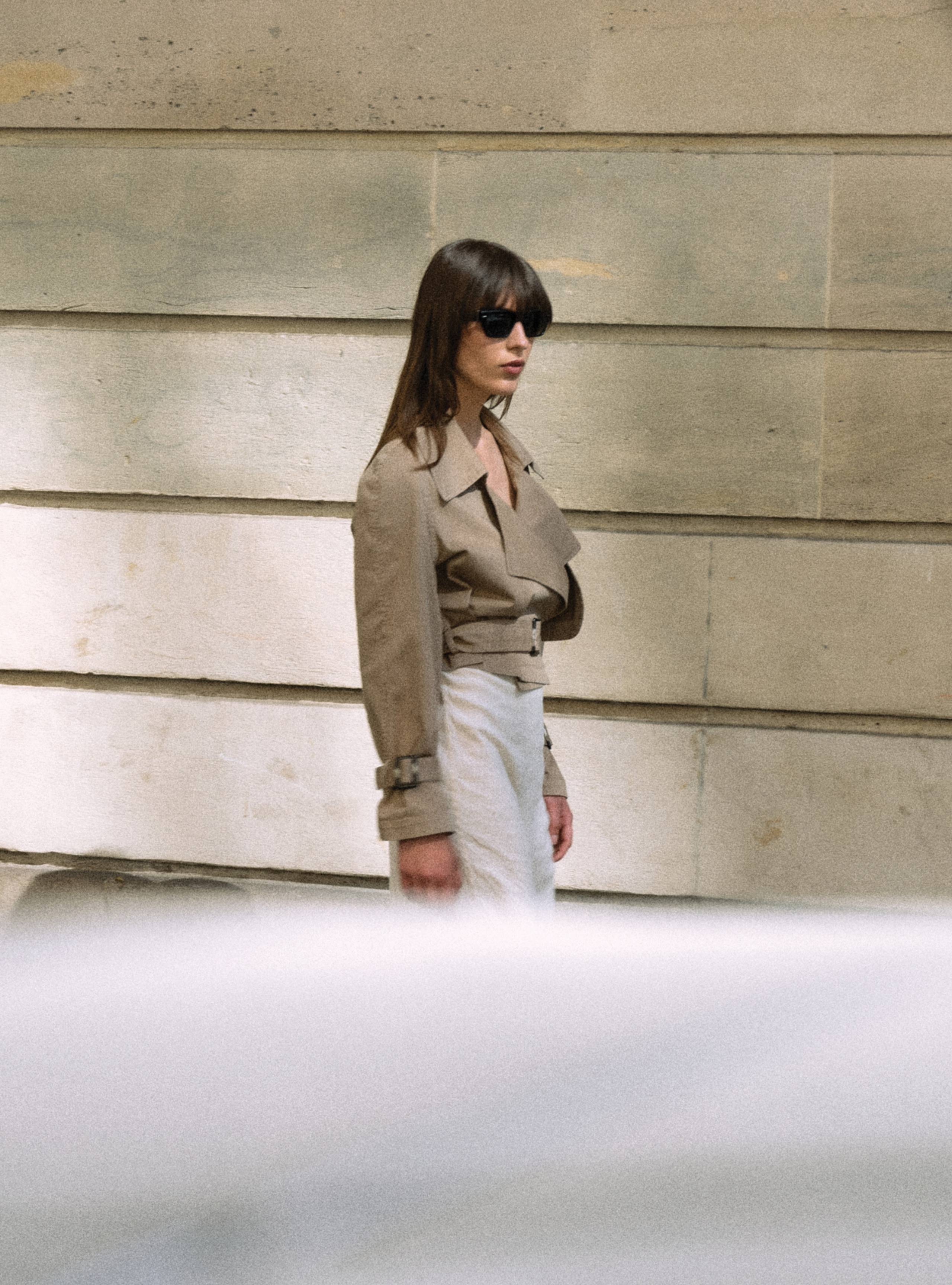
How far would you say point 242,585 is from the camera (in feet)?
14.8

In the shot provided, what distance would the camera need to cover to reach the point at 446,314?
7.72ft

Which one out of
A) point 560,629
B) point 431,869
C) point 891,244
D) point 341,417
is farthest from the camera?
point 341,417

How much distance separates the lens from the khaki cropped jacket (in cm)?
225

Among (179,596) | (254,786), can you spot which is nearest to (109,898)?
(254,786)

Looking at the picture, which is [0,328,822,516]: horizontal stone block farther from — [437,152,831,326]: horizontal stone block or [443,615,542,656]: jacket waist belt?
[443,615,542,656]: jacket waist belt

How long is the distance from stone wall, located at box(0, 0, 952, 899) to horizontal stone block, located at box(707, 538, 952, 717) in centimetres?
1

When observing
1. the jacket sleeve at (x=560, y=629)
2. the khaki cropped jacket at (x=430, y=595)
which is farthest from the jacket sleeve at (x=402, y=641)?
the jacket sleeve at (x=560, y=629)

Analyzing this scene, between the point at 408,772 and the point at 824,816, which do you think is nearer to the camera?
the point at 408,772

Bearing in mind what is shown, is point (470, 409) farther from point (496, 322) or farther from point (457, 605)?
point (457, 605)

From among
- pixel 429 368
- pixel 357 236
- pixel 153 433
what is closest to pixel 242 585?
pixel 153 433

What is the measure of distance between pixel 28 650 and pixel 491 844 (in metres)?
2.90

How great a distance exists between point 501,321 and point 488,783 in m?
0.82

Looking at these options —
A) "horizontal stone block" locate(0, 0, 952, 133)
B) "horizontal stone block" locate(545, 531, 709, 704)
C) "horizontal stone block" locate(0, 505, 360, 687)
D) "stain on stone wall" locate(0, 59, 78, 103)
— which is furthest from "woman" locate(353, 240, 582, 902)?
"stain on stone wall" locate(0, 59, 78, 103)

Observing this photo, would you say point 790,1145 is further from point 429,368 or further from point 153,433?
point 153,433
